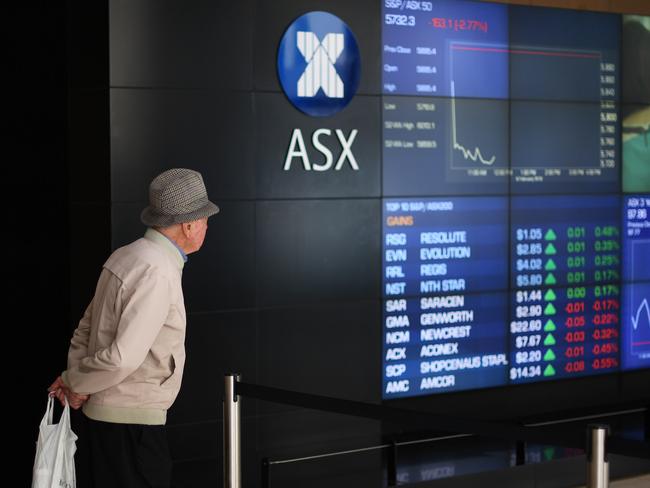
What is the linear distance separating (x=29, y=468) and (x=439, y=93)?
321cm

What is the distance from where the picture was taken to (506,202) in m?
7.19

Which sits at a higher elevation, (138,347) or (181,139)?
(181,139)

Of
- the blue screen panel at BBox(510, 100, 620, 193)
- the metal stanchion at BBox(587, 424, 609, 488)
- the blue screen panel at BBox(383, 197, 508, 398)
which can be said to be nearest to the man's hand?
the metal stanchion at BBox(587, 424, 609, 488)

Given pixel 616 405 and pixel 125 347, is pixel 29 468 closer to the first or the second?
pixel 125 347

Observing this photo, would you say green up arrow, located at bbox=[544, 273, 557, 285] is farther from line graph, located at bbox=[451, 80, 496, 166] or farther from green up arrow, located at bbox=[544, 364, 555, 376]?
line graph, located at bbox=[451, 80, 496, 166]

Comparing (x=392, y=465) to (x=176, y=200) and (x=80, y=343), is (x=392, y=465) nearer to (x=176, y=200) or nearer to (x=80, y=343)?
(x=80, y=343)

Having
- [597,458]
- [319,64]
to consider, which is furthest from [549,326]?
[597,458]

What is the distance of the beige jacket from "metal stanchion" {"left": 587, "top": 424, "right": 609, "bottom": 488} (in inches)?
55.4

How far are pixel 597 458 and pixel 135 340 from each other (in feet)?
4.77

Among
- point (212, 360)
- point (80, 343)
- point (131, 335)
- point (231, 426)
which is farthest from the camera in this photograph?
point (212, 360)

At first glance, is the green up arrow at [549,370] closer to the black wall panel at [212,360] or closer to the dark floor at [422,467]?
the dark floor at [422,467]

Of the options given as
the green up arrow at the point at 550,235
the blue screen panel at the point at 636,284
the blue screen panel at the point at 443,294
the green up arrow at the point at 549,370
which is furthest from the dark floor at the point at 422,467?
the green up arrow at the point at 550,235

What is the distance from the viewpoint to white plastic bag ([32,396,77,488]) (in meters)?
3.78

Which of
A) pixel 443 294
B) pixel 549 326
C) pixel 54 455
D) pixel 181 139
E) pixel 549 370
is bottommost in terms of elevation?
pixel 549 370
